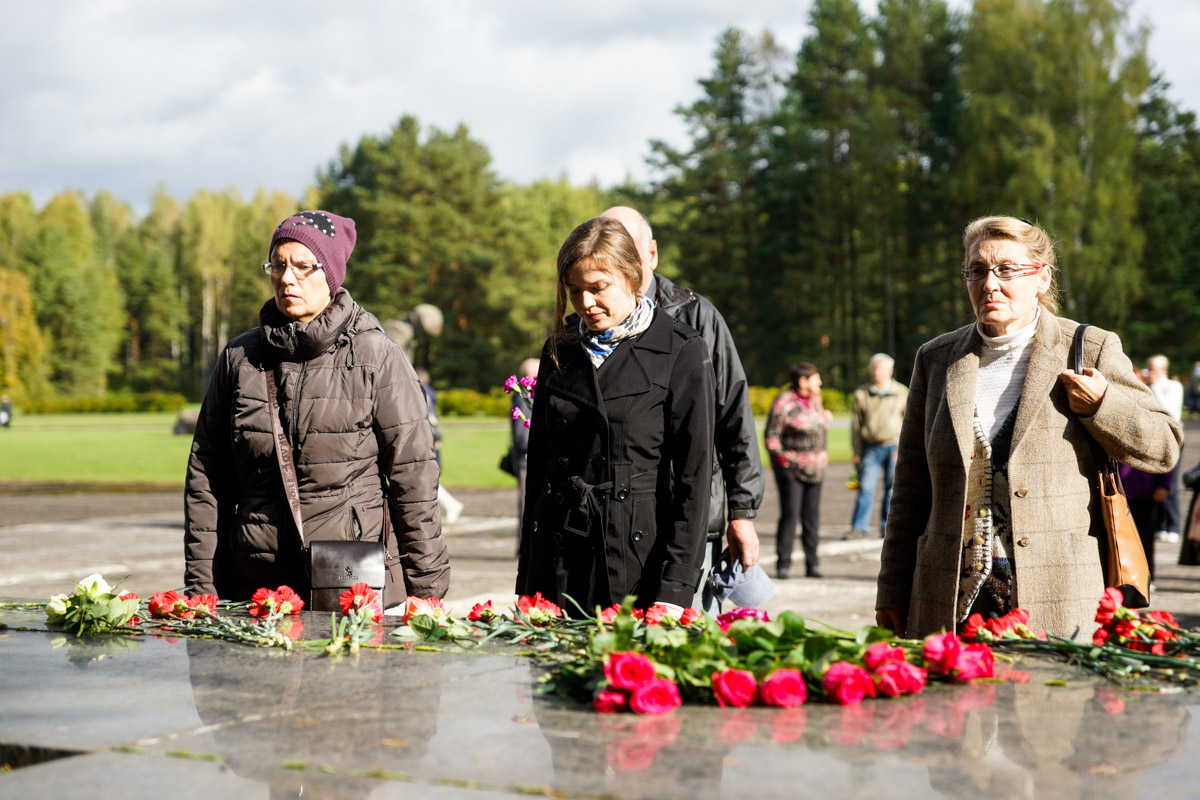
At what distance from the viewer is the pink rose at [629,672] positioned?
2.31 meters

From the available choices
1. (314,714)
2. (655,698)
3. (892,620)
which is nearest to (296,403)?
(314,714)

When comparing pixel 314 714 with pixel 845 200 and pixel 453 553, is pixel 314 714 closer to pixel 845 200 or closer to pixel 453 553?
pixel 453 553

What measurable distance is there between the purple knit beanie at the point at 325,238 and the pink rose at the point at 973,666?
2.39 m

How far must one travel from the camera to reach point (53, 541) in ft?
43.6

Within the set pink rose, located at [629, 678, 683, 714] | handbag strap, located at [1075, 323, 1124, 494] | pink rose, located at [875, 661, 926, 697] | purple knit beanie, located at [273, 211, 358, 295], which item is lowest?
pink rose, located at [629, 678, 683, 714]

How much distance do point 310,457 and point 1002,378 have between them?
216 cm

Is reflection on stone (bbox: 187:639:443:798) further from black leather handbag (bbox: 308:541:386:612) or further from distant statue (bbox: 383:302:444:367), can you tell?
distant statue (bbox: 383:302:444:367)

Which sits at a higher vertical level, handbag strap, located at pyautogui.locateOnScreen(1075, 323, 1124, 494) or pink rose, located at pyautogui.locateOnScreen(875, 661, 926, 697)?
handbag strap, located at pyautogui.locateOnScreen(1075, 323, 1124, 494)

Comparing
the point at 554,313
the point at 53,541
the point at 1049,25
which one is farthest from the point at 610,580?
the point at 1049,25

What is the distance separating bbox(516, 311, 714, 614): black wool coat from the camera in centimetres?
370

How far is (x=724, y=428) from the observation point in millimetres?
4109

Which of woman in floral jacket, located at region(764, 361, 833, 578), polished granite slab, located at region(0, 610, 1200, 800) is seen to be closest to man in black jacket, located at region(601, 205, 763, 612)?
polished granite slab, located at region(0, 610, 1200, 800)

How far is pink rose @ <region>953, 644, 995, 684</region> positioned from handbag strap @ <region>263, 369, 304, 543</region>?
2225 mm

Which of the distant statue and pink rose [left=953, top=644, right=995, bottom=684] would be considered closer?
pink rose [left=953, top=644, right=995, bottom=684]
